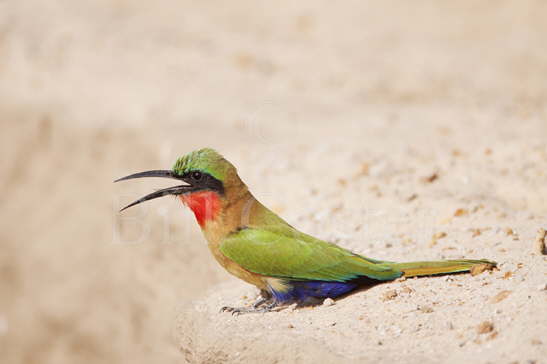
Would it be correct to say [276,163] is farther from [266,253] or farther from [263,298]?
Answer: [266,253]

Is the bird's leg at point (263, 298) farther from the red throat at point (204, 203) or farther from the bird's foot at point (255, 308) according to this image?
the red throat at point (204, 203)

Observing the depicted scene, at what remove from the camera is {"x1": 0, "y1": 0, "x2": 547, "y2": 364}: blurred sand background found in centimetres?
311

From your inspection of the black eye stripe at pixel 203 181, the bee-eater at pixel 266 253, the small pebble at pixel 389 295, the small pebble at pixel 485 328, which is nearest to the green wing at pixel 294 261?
the bee-eater at pixel 266 253

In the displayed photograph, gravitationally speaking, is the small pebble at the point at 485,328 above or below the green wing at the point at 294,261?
below

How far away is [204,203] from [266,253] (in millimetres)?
369

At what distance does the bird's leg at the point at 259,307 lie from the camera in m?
3.35

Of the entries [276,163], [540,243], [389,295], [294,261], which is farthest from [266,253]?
[276,163]

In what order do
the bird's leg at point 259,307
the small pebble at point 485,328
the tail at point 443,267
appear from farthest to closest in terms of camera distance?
the bird's leg at point 259,307
the tail at point 443,267
the small pebble at point 485,328

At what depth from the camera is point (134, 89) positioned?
24.2 ft

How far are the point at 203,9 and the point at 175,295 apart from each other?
5.07 meters

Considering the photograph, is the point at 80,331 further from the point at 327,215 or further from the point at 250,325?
the point at 250,325

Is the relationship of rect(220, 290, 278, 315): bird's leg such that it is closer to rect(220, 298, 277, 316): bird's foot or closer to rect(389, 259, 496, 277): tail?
rect(220, 298, 277, 316): bird's foot

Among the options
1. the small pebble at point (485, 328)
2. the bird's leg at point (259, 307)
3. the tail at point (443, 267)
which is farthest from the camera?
the bird's leg at point (259, 307)

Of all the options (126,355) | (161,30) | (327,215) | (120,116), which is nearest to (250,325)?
(327,215)
